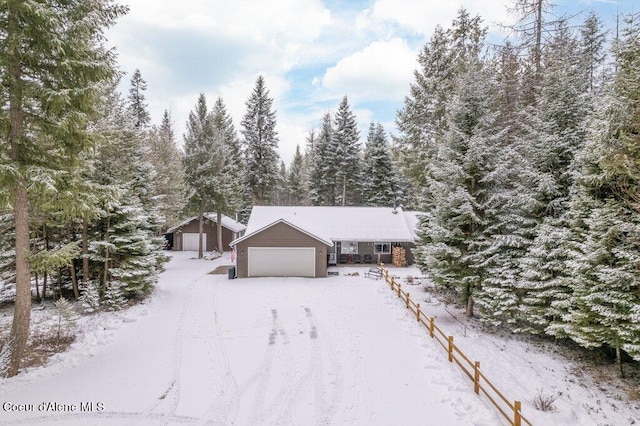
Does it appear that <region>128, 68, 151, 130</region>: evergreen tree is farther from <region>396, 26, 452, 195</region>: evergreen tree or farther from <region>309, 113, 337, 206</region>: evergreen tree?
<region>396, 26, 452, 195</region>: evergreen tree

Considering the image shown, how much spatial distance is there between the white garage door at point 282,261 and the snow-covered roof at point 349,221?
3208 mm

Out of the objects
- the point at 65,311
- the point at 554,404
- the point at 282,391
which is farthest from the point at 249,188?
the point at 554,404

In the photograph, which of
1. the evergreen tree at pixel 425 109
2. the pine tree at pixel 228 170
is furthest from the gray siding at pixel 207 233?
the evergreen tree at pixel 425 109

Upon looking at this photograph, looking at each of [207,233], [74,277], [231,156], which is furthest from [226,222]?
[74,277]

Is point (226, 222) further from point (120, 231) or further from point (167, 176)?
point (120, 231)

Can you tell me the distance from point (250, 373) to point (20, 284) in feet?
21.8

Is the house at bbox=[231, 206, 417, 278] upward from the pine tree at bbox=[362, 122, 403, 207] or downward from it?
downward

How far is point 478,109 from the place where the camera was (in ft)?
45.1

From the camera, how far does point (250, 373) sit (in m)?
9.15

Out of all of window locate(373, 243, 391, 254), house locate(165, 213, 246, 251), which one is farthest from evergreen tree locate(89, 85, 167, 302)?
house locate(165, 213, 246, 251)

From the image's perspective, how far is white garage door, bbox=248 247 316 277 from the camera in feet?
72.3

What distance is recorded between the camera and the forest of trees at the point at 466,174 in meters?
8.34

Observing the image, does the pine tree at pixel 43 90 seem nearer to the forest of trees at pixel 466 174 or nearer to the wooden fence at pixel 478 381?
the forest of trees at pixel 466 174

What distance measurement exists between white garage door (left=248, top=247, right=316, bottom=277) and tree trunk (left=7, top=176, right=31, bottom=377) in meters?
13.6
